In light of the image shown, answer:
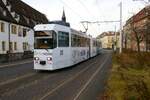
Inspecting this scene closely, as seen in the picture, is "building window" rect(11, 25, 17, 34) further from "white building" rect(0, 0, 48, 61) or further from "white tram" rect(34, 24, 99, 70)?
"white tram" rect(34, 24, 99, 70)

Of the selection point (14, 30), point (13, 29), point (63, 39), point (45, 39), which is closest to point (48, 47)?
point (45, 39)

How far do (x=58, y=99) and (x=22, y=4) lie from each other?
6022 centimetres

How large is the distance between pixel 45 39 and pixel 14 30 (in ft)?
108

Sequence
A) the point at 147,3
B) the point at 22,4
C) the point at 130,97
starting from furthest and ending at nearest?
1. the point at 22,4
2. the point at 147,3
3. the point at 130,97

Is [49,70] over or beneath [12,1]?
beneath

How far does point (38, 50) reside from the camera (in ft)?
70.5

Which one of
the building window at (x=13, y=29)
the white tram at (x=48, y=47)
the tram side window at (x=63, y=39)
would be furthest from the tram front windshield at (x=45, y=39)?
the building window at (x=13, y=29)

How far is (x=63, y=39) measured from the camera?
911 inches

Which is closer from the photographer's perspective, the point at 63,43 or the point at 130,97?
the point at 130,97

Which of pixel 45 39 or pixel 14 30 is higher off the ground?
pixel 14 30

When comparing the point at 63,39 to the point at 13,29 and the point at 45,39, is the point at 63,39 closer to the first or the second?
the point at 45,39

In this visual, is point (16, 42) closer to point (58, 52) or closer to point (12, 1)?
point (12, 1)

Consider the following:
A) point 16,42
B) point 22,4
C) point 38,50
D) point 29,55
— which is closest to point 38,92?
point 38,50

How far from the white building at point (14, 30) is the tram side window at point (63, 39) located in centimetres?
1639
